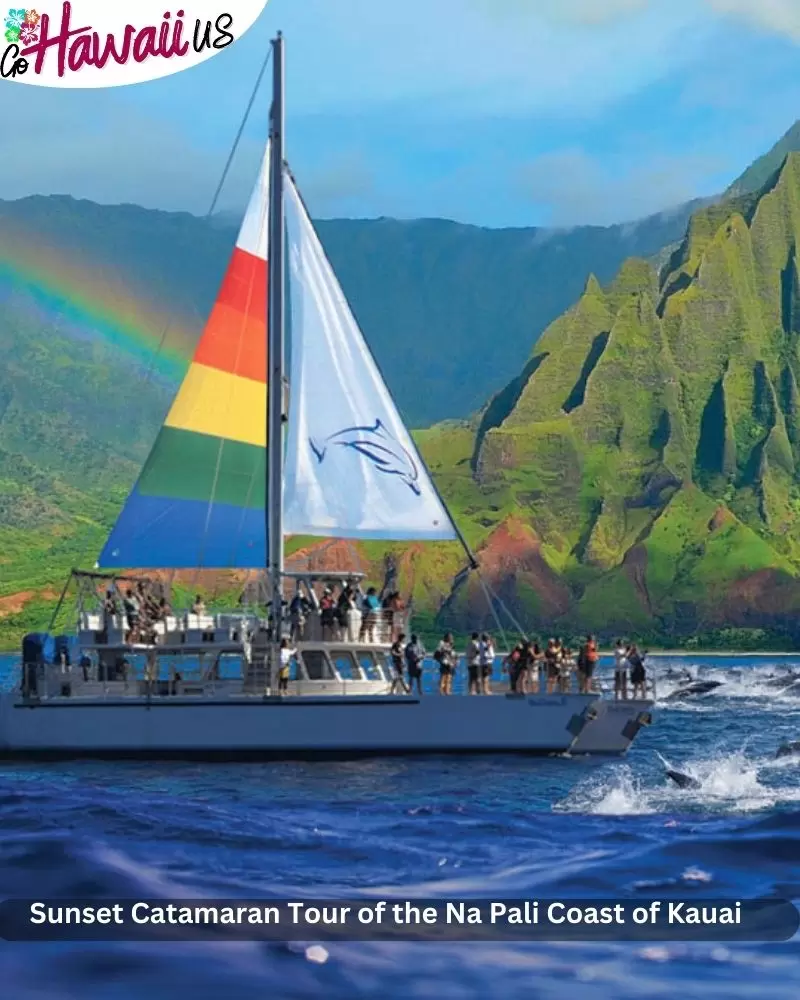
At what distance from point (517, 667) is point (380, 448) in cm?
597

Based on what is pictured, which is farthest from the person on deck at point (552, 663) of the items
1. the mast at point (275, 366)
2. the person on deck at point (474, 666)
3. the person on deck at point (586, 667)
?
the mast at point (275, 366)

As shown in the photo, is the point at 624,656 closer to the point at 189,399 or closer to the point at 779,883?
the point at 189,399

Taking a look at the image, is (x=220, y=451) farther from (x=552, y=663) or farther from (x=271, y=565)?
(x=552, y=663)

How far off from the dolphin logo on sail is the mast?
941 millimetres

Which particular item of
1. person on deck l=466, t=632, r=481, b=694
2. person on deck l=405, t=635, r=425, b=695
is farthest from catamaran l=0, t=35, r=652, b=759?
person on deck l=466, t=632, r=481, b=694

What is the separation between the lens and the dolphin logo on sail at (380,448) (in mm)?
42594

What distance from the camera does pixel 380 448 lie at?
140 feet

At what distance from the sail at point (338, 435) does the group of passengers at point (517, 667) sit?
2609 mm

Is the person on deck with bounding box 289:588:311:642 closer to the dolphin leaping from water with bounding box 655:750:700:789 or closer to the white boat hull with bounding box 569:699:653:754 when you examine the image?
the white boat hull with bounding box 569:699:653:754

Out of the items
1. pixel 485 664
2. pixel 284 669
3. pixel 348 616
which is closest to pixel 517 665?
pixel 485 664

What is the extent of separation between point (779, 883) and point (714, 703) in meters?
56.5

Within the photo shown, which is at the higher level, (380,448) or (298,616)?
(380,448)

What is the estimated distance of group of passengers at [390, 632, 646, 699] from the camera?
133ft

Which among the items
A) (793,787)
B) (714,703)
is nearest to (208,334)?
(793,787)
